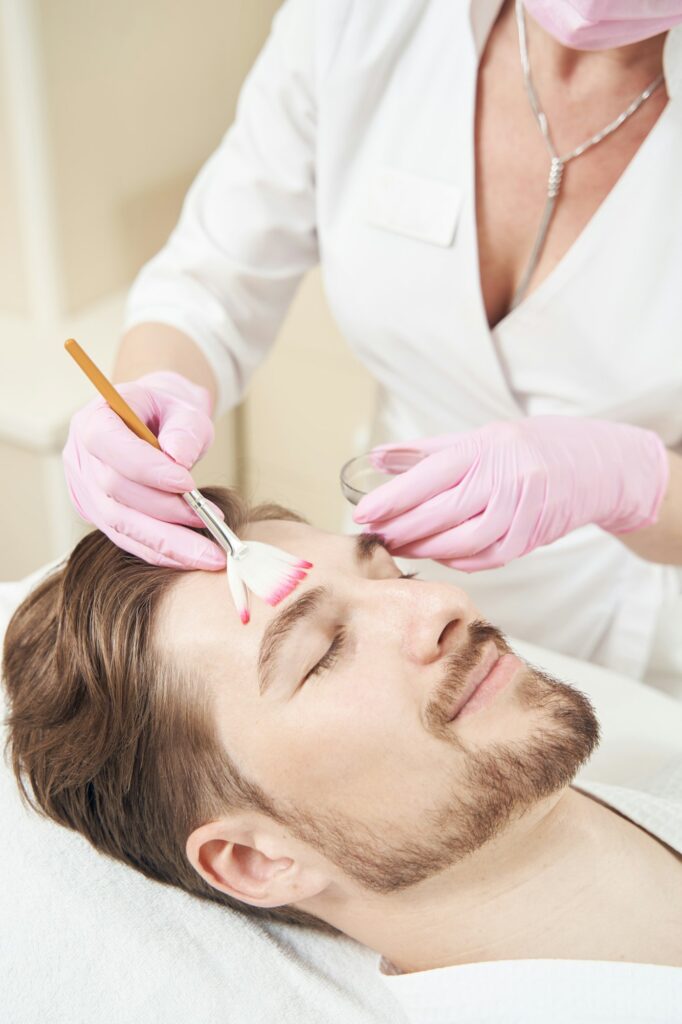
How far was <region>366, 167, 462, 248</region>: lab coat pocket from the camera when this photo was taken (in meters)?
1.38

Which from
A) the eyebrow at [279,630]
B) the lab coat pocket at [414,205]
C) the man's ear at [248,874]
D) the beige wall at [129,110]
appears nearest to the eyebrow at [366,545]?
the eyebrow at [279,630]

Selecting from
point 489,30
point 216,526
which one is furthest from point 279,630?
point 489,30

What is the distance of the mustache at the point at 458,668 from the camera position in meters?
1.07

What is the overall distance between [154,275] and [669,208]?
0.76m

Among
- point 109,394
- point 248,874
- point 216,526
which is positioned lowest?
point 248,874

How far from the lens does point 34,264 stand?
217cm

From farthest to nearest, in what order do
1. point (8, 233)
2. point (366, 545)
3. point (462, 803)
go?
point (8, 233), point (366, 545), point (462, 803)

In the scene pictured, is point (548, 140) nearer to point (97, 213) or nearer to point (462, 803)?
point (462, 803)

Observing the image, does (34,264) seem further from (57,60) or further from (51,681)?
(51,681)

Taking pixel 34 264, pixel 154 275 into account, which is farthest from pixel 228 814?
pixel 34 264

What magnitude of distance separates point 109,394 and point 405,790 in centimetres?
50

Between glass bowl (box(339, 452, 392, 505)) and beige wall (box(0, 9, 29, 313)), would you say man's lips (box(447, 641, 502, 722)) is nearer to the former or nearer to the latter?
glass bowl (box(339, 452, 392, 505))

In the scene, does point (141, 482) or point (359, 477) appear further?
point (359, 477)

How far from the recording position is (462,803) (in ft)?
3.48
